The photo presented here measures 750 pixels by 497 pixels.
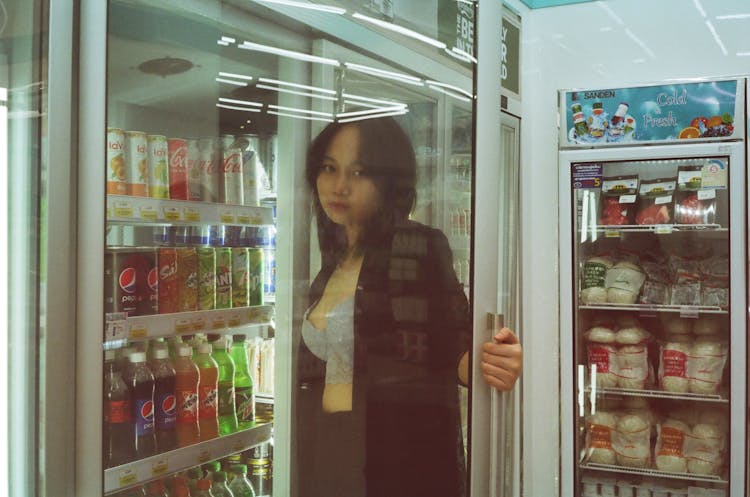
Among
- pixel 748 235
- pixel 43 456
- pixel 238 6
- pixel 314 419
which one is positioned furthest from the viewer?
pixel 748 235

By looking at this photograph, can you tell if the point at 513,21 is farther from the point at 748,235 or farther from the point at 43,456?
the point at 43,456

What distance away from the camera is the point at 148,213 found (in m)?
1.79

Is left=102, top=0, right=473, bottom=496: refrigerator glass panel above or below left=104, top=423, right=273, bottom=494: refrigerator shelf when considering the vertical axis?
above

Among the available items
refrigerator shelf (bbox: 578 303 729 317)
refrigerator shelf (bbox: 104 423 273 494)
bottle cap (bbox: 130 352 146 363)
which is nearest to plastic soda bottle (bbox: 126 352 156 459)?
bottle cap (bbox: 130 352 146 363)

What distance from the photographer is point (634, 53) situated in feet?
14.0

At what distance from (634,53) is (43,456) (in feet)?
12.9

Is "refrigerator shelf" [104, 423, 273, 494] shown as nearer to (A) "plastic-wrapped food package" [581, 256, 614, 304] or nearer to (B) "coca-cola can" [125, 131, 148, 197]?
(B) "coca-cola can" [125, 131, 148, 197]

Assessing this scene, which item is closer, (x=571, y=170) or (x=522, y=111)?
(x=571, y=170)

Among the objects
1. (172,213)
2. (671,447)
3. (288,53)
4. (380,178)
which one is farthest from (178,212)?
(671,447)

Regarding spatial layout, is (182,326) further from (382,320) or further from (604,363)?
(604,363)

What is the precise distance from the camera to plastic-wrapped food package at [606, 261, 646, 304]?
12.5ft

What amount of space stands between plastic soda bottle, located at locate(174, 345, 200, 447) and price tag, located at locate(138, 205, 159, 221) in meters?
0.47

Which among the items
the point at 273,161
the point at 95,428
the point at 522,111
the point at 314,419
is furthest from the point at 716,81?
the point at 95,428

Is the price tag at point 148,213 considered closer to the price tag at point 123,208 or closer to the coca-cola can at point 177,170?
the price tag at point 123,208
